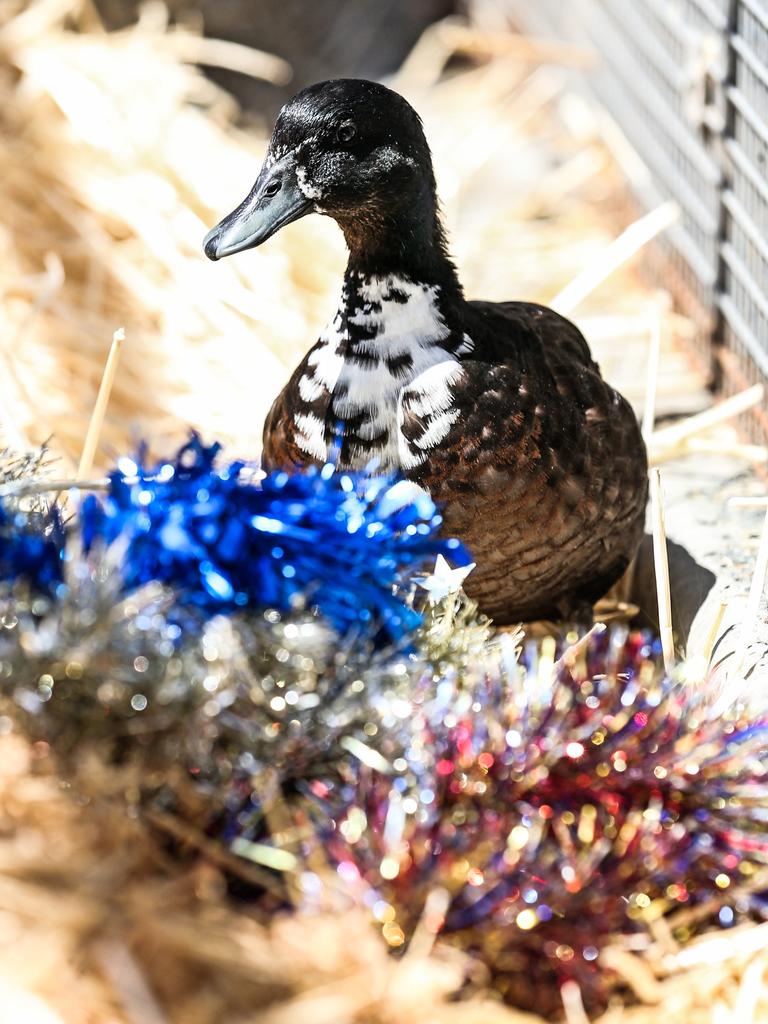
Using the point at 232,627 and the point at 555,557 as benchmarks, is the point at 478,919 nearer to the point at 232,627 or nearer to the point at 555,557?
the point at 232,627

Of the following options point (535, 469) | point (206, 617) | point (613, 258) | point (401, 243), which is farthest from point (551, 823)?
point (613, 258)

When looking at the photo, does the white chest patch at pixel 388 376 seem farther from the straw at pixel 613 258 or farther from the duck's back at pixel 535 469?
the straw at pixel 613 258

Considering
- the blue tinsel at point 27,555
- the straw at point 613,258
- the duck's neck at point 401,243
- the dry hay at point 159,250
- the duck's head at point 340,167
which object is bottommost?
the dry hay at point 159,250

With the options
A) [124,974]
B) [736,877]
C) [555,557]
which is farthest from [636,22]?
[124,974]

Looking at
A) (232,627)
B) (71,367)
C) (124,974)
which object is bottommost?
(71,367)

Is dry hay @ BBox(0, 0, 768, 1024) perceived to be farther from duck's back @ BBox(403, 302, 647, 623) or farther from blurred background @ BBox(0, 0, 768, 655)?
duck's back @ BBox(403, 302, 647, 623)

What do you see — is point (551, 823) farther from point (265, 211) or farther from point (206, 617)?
point (265, 211)

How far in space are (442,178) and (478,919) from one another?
2000mm

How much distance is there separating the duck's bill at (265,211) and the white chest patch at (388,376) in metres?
0.11

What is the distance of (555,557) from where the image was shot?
1660mm

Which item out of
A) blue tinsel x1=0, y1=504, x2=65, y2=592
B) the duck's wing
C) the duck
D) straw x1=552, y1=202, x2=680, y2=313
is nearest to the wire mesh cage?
straw x1=552, y1=202, x2=680, y2=313

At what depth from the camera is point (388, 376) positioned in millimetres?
1562

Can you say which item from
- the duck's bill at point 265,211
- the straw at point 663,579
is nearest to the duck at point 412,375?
the duck's bill at point 265,211

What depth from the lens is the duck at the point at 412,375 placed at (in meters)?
1.50
